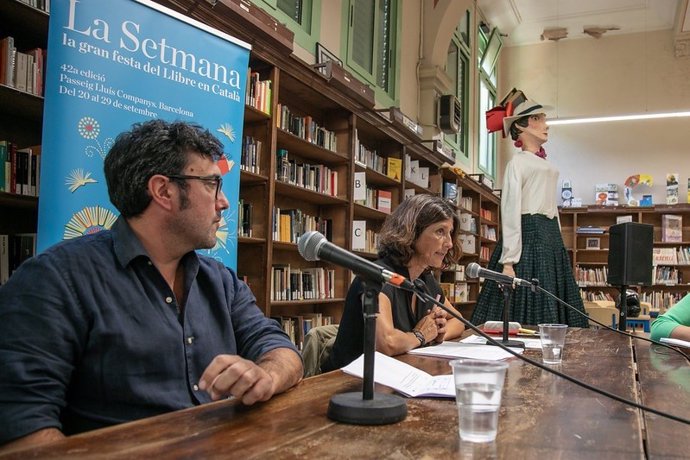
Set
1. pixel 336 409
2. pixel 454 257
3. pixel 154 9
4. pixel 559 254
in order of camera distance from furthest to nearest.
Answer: pixel 559 254
pixel 454 257
pixel 154 9
pixel 336 409

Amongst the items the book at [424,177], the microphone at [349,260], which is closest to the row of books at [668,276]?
the book at [424,177]

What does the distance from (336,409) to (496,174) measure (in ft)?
31.9

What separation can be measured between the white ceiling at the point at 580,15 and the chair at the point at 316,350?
8.18 metres

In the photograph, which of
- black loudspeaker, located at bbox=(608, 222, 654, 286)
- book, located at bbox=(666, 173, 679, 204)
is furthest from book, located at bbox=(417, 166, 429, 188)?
book, located at bbox=(666, 173, 679, 204)

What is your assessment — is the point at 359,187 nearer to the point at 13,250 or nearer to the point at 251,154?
the point at 251,154

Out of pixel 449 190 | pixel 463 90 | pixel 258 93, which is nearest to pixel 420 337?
pixel 258 93

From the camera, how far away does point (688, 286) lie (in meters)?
9.13

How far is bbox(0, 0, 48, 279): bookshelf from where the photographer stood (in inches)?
86.2

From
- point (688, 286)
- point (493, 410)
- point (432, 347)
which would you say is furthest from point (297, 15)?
point (688, 286)

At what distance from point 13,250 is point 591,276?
9.08 metres

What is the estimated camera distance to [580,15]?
30.4 feet

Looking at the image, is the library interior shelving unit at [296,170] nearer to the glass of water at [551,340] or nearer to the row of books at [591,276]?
the glass of water at [551,340]

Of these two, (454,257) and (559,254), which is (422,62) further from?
(454,257)

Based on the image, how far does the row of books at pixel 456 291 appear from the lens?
22.9 feet
